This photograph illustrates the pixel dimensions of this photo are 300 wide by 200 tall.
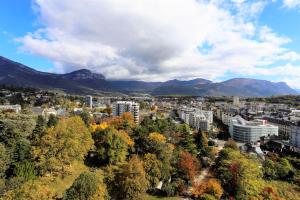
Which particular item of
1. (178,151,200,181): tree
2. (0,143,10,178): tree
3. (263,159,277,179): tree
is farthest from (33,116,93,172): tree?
(263,159,277,179): tree

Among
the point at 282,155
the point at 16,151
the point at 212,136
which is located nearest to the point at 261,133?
the point at 212,136

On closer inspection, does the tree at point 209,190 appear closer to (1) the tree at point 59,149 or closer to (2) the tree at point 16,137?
(1) the tree at point 59,149

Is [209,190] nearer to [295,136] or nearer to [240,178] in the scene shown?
[240,178]

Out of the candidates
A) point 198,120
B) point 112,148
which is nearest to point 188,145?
point 112,148

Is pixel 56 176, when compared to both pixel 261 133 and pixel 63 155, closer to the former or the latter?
pixel 63 155

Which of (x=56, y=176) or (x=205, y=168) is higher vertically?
(x=56, y=176)

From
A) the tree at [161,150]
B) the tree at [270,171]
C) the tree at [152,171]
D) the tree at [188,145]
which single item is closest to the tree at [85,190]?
the tree at [152,171]
